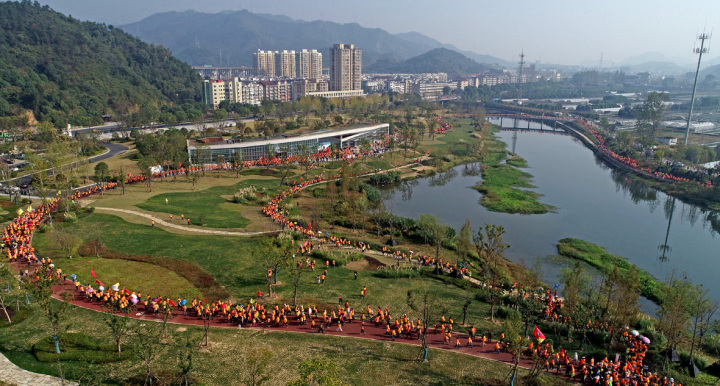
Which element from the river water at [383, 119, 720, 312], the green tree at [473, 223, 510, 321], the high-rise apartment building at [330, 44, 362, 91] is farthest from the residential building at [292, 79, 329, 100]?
the green tree at [473, 223, 510, 321]

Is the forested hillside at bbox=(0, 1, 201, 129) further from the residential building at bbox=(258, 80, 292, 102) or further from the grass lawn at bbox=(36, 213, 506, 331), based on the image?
the grass lawn at bbox=(36, 213, 506, 331)

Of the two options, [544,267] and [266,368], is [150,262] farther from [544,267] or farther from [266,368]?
[544,267]

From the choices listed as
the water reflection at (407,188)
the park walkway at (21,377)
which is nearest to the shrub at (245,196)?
the water reflection at (407,188)

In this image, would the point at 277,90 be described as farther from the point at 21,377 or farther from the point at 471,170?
the point at 21,377

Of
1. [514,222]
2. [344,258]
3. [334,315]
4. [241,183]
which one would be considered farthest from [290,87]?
[334,315]

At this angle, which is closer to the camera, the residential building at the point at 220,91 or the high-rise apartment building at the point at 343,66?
the residential building at the point at 220,91

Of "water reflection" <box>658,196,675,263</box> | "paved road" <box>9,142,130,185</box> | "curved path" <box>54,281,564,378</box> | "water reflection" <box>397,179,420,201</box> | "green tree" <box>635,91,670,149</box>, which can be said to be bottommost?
"water reflection" <box>658,196,675,263</box>

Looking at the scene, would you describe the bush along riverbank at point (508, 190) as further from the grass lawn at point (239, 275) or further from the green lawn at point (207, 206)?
the green lawn at point (207, 206)
